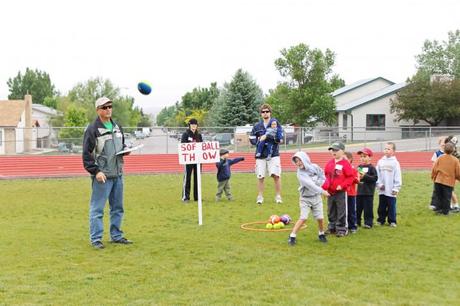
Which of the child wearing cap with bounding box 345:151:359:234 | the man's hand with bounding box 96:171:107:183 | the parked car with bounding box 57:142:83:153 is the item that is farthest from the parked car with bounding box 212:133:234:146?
the man's hand with bounding box 96:171:107:183

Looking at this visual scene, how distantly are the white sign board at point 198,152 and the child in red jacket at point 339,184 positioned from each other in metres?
2.36

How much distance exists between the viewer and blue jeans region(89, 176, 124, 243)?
26.9 feet

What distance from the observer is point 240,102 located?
Result: 5088 centimetres

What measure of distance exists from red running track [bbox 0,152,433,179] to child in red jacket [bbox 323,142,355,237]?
49.4ft

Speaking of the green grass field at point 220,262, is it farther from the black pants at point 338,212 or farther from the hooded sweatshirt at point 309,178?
the hooded sweatshirt at point 309,178

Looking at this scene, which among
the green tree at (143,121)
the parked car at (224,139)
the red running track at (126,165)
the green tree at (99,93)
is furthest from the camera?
the green tree at (143,121)

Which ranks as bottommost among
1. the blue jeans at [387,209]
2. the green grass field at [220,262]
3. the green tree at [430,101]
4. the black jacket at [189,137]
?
the green grass field at [220,262]

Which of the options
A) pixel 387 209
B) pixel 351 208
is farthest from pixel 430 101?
pixel 351 208

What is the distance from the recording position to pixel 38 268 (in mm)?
6902

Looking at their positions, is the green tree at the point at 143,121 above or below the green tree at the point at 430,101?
above

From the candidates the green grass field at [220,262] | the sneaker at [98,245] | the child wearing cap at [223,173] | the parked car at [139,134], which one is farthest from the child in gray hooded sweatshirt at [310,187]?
the parked car at [139,134]

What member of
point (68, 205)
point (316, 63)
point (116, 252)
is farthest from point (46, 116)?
point (116, 252)

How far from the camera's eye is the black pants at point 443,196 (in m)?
11.6

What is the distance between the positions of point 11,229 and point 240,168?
15.9 meters
